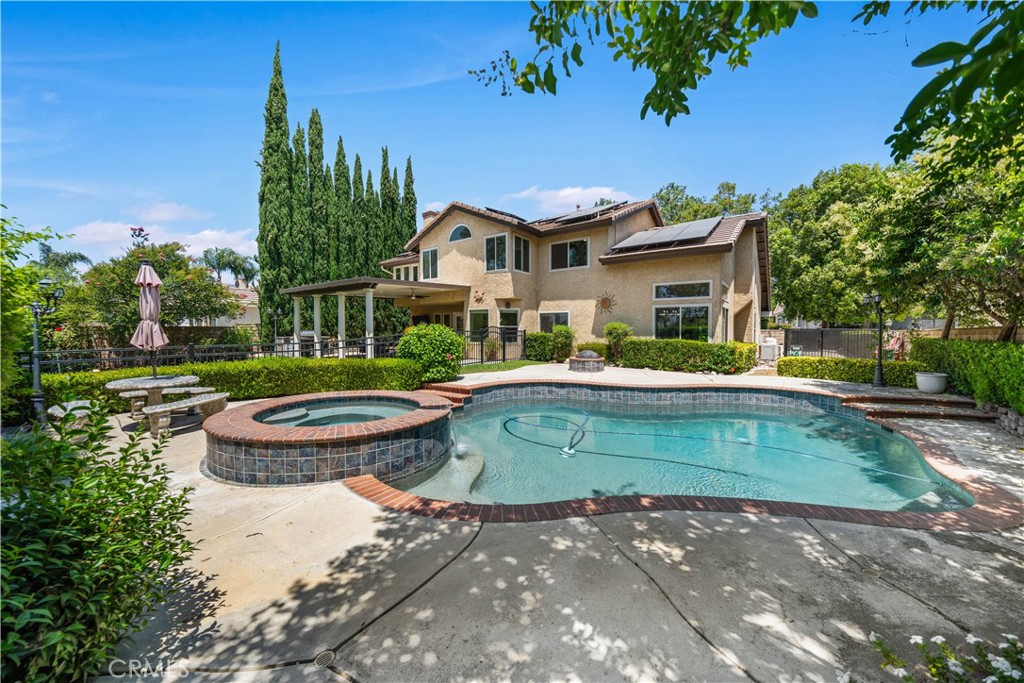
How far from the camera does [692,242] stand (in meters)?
16.2

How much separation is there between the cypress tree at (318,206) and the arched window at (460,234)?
1002cm

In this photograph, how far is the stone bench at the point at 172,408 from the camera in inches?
271

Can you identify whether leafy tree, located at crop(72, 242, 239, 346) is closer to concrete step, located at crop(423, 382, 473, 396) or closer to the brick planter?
concrete step, located at crop(423, 382, 473, 396)

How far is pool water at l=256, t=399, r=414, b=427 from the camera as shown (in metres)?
7.80

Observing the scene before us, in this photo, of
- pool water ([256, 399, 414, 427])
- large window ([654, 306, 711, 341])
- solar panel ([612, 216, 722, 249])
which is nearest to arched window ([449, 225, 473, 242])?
solar panel ([612, 216, 722, 249])

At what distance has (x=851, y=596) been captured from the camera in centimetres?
278

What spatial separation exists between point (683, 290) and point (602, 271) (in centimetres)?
370

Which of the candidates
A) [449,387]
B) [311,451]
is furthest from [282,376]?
[311,451]

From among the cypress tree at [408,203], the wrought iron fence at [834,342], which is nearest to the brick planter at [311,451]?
the wrought iron fence at [834,342]

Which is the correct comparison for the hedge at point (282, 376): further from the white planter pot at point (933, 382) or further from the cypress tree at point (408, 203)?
the cypress tree at point (408, 203)

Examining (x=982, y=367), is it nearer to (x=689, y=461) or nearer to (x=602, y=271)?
(x=689, y=461)

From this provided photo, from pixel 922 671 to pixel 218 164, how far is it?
13.6 meters

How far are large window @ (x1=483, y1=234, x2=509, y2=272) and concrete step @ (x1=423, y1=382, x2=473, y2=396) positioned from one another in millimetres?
8520

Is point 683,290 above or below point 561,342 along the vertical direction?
above
